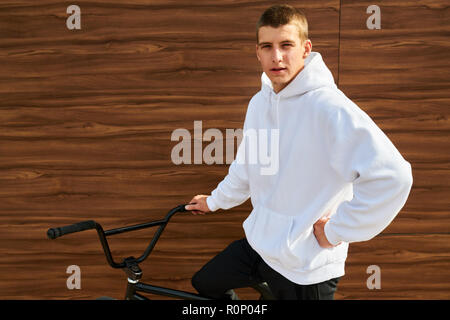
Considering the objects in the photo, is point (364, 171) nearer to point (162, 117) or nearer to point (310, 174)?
point (310, 174)

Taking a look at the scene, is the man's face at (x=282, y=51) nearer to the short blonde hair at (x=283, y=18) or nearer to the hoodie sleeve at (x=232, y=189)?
the short blonde hair at (x=283, y=18)

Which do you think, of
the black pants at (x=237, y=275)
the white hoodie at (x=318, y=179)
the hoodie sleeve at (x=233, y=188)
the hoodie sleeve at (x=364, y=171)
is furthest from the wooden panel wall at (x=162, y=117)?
the hoodie sleeve at (x=364, y=171)

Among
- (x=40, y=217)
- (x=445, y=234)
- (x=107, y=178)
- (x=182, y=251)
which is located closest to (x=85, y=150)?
(x=107, y=178)

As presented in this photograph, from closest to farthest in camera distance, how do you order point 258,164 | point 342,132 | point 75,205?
point 342,132, point 258,164, point 75,205

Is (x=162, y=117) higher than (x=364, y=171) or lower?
higher

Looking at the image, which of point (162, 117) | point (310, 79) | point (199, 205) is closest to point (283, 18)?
point (310, 79)

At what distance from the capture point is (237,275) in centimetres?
158

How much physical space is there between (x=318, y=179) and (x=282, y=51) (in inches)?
17.7

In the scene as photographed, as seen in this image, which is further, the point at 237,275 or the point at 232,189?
the point at 232,189

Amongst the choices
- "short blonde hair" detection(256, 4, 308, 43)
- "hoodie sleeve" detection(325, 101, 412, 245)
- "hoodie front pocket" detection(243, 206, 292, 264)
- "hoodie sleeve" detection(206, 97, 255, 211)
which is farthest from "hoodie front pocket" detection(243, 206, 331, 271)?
"short blonde hair" detection(256, 4, 308, 43)

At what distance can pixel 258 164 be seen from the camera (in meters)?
1.46
